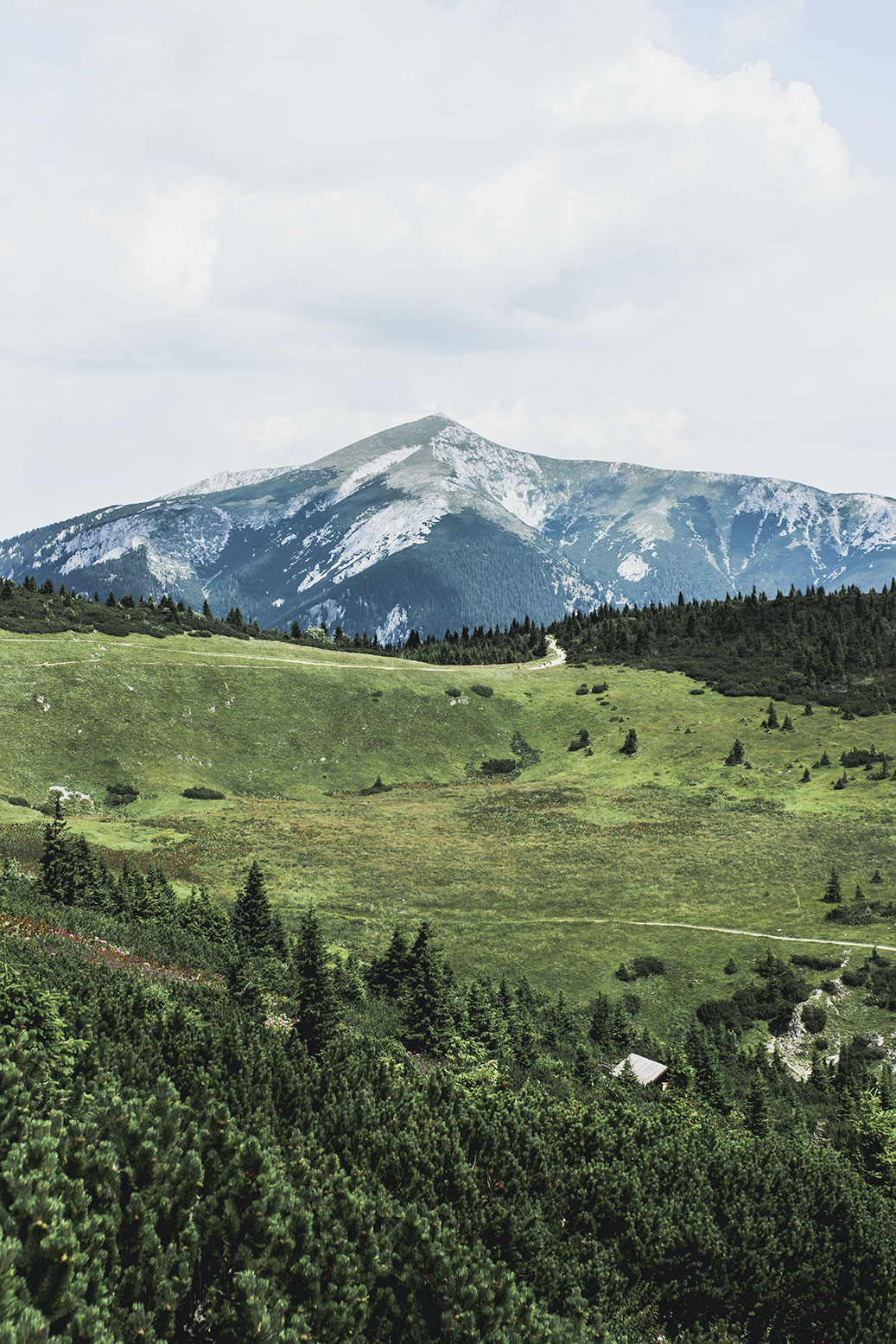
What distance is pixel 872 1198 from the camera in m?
16.1

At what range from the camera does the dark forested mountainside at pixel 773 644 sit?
115 metres

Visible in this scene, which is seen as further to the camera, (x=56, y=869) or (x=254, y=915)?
(x=254, y=915)

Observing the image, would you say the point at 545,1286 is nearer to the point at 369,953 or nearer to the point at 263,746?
the point at 369,953

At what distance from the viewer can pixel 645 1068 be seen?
106 feet

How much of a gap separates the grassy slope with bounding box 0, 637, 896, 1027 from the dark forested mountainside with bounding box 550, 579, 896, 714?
8634 mm

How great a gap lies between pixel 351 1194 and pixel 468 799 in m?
76.0

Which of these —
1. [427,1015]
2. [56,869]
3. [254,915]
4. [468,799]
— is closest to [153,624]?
[468,799]

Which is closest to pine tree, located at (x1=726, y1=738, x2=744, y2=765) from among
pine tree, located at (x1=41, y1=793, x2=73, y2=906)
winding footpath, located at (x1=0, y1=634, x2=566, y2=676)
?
winding footpath, located at (x1=0, y1=634, x2=566, y2=676)

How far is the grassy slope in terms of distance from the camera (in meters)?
48.6

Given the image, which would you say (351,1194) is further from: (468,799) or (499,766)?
(499,766)

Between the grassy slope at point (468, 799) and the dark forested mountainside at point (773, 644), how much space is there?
863 cm

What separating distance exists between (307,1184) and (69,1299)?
14.0ft

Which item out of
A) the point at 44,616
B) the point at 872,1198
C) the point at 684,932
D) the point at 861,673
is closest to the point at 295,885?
the point at 684,932

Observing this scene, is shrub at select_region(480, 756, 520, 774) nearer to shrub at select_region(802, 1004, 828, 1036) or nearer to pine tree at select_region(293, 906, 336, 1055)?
shrub at select_region(802, 1004, 828, 1036)
